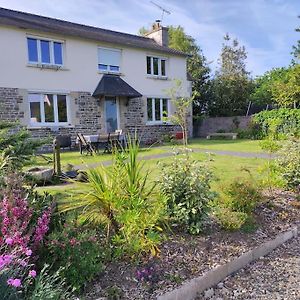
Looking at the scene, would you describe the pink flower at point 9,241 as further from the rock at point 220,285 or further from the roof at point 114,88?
the roof at point 114,88

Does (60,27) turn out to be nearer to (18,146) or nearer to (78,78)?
(78,78)

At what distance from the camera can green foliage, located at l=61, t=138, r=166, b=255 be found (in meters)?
2.79

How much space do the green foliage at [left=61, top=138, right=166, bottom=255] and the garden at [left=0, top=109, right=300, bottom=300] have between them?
11mm

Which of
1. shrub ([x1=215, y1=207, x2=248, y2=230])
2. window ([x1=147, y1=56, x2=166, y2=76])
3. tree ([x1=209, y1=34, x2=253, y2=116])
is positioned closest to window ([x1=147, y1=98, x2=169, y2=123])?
window ([x1=147, y1=56, x2=166, y2=76])

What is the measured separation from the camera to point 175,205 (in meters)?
3.34

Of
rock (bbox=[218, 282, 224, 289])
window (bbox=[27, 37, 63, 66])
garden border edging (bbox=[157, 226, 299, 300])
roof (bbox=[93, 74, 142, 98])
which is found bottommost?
rock (bbox=[218, 282, 224, 289])

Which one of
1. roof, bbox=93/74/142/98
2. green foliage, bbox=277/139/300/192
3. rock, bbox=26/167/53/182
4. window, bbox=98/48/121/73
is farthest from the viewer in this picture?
window, bbox=98/48/121/73

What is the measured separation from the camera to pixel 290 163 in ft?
15.9

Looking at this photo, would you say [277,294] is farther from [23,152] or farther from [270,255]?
[23,152]

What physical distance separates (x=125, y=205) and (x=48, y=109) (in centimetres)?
1273

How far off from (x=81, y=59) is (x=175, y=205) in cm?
1348

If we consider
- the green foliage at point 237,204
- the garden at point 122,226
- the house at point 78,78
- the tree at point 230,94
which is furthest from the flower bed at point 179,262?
the tree at point 230,94

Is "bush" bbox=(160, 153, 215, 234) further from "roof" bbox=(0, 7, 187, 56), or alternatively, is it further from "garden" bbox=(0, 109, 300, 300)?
"roof" bbox=(0, 7, 187, 56)

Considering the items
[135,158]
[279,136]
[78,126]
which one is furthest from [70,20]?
[135,158]
